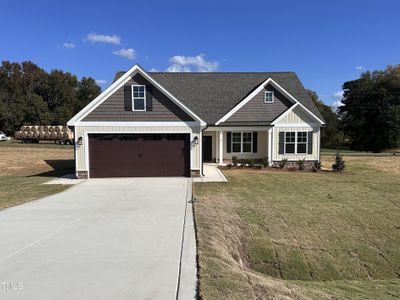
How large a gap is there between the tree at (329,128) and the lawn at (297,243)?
5888 cm

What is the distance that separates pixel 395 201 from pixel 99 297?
11655mm

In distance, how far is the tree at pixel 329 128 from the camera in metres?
68.6

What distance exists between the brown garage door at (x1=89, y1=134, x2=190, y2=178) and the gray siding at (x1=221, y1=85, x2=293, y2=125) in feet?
21.1

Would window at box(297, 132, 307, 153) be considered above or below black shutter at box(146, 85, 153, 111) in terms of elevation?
below

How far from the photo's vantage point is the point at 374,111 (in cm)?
5628

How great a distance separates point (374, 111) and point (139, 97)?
51916 millimetres

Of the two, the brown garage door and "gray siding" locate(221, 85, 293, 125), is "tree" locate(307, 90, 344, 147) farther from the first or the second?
the brown garage door

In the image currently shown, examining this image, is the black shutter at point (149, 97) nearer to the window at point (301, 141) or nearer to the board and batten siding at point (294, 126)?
the board and batten siding at point (294, 126)

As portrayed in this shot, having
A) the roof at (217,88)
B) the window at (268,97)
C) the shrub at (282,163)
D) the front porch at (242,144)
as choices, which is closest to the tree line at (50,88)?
the roof at (217,88)

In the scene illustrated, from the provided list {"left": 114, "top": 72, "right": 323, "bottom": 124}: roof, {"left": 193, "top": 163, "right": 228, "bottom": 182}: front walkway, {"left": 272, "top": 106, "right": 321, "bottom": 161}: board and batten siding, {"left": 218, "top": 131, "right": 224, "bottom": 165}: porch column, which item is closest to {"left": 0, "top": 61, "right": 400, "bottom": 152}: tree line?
{"left": 114, "top": 72, "right": 323, "bottom": 124}: roof

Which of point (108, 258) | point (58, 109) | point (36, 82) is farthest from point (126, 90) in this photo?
point (36, 82)

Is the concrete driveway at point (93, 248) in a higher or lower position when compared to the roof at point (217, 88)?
lower

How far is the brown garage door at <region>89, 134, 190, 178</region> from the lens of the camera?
55.4 ft

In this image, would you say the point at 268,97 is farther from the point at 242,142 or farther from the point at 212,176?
the point at 212,176
